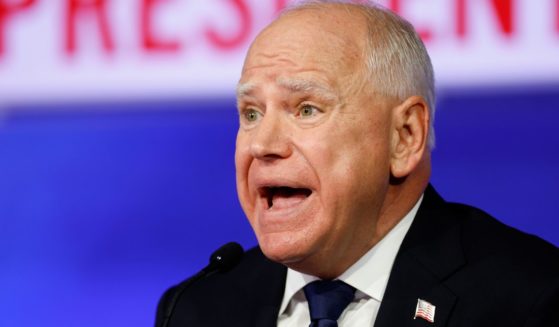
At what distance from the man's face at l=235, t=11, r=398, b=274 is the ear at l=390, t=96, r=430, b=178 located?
0.10 feet

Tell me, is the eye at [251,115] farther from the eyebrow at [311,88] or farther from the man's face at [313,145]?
the eyebrow at [311,88]

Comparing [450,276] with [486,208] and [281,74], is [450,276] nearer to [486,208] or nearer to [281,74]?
[281,74]

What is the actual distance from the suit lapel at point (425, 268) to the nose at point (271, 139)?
0.37 m

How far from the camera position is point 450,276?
2.15m

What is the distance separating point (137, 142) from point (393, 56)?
1.26m

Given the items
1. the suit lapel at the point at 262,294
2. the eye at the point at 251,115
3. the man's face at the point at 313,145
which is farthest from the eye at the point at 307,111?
the suit lapel at the point at 262,294

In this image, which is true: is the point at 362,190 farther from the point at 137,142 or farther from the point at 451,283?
the point at 137,142

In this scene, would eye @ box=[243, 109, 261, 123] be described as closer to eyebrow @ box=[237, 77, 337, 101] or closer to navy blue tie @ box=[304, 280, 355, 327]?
eyebrow @ box=[237, 77, 337, 101]

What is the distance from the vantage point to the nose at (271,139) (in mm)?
2078

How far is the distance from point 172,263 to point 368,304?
1113 millimetres

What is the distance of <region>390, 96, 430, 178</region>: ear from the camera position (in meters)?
2.18

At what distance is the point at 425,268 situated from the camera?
2.17 m

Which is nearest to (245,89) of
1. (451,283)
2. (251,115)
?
(251,115)

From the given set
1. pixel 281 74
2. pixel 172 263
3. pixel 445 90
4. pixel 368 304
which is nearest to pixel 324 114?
pixel 281 74
